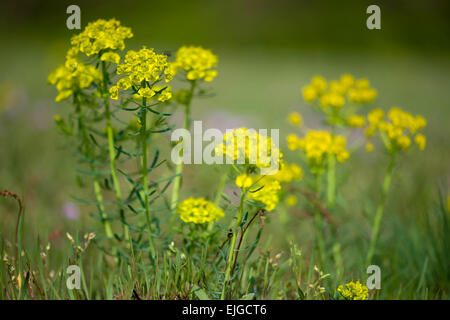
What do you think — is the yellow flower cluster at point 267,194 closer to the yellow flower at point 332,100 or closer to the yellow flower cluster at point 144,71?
the yellow flower cluster at point 144,71

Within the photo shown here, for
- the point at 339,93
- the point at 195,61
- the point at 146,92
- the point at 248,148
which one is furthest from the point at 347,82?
the point at 146,92

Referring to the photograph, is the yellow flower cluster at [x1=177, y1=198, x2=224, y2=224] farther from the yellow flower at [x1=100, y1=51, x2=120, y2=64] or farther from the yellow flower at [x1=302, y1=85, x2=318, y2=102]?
the yellow flower at [x1=302, y1=85, x2=318, y2=102]

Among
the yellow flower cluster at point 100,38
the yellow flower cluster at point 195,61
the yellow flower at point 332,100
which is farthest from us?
the yellow flower at point 332,100

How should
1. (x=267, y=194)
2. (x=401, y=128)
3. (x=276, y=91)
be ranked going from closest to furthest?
(x=267, y=194)
(x=401, y=128)
(x=276, y=91)

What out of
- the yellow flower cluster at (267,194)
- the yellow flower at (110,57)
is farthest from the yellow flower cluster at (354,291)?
the yellow flower at (110,57)

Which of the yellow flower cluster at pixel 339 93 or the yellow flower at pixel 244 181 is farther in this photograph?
the yellow flower cluster at pixel 339 93

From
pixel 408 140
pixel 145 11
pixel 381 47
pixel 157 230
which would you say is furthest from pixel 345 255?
pixel 145 11

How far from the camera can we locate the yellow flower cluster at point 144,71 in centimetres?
91

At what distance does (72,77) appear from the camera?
1172 mm

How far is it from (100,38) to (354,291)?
887 mm

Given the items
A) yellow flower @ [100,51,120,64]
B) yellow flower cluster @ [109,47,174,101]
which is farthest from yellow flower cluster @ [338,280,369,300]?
yellow flower @ [100,51,120,64]

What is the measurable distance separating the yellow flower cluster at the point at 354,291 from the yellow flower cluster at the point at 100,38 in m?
0.83

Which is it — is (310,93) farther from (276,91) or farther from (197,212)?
(276,91)
